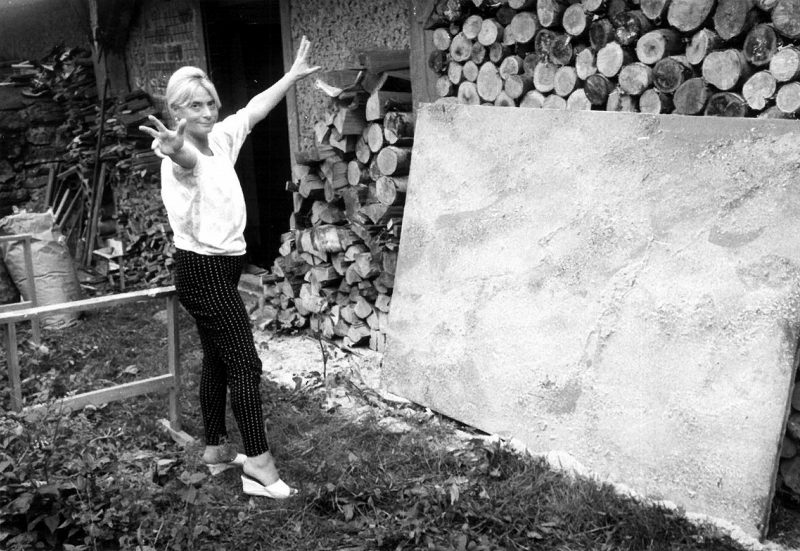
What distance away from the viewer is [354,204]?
5.26m

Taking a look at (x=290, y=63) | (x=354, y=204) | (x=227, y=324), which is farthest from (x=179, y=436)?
(x=290, y=63)

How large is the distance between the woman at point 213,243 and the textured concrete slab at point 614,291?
114 cm

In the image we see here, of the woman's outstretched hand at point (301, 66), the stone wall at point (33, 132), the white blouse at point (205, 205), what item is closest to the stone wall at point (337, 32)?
the woman's outstretched hand at point (301, 66)

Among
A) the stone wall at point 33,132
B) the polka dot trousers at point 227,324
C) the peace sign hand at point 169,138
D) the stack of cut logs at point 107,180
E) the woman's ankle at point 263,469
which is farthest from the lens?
the stone wall at point 33,132

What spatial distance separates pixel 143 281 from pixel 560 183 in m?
5.15

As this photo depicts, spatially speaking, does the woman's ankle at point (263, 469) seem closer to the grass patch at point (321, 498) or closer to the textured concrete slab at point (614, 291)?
the grass patch at point (321, 498)

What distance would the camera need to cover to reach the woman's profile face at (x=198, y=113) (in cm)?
329

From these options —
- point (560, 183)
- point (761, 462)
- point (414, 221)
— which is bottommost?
point (761, 462)

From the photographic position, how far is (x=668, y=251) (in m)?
3.38

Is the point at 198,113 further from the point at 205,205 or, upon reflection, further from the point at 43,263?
the point at 43,263

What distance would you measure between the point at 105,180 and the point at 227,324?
234 inches

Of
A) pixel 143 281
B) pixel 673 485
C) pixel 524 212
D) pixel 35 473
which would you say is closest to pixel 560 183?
pixel 524 212

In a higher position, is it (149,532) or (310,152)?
(310,152)

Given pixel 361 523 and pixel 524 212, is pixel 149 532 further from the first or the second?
pixel 524 212
